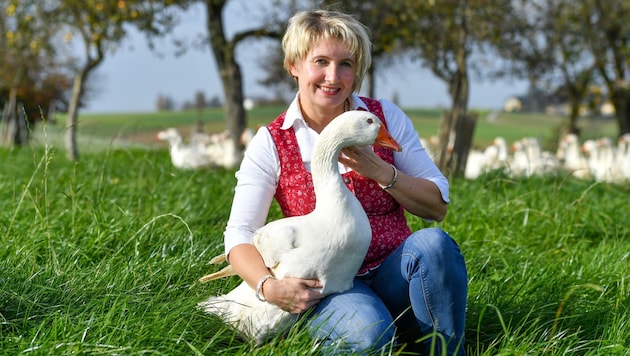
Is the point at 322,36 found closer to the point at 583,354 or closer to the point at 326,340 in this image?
the point at 326,340

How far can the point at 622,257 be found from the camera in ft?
14.0

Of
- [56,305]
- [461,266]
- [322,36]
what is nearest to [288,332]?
[461,266]

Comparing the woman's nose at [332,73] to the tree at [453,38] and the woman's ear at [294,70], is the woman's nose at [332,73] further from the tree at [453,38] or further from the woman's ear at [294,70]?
the tree at [453,38]

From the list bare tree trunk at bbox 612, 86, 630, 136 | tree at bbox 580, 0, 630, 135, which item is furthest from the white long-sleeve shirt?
bare tree trunk at bbox 612, 86, 630, 136

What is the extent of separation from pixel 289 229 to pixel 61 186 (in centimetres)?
354

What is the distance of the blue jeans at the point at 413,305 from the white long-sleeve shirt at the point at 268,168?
1.05 feet

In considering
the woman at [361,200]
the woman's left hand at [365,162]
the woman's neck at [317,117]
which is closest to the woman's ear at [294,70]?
the woman at [361,200]

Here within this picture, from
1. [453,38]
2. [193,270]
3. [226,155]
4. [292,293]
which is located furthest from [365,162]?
[453,38]

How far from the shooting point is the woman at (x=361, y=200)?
8.91 ft

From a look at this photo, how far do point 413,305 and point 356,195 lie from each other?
0.49 meters

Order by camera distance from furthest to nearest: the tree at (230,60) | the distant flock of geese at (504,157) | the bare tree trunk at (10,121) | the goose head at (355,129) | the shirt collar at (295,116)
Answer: the bare tree trunk at (10,121)
the tree at (230,60)
the distant flock of geese at (504,157)
the shirt collar at (295,116)
the goose head at (355,129)

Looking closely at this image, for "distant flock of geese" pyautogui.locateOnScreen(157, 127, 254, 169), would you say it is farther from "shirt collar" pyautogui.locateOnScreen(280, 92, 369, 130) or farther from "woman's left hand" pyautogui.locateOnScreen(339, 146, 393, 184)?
"woman's left hand" pyautogui.locateOnScreen(339, 146, 393, 184)

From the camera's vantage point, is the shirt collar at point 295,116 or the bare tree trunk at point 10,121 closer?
the shirt collar at point 295,116

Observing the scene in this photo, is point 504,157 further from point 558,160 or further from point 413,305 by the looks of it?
point 413,305
